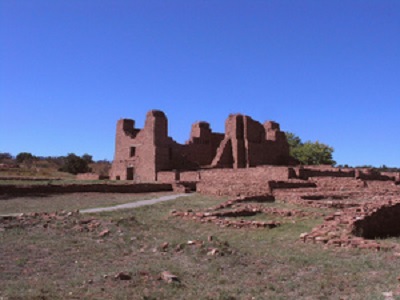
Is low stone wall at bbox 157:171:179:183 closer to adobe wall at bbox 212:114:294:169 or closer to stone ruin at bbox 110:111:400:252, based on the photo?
stone ruin at bbox 110:111:400:252

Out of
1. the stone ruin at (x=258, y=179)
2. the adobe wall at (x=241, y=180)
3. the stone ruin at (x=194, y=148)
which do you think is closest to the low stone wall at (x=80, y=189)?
the stone ruin at (x=258, y=179)

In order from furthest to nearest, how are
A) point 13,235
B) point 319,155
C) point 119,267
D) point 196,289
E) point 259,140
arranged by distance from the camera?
1. point 319,155
2. point 259,140
3. point 13,235
4. point 119,267
5. point 196,289

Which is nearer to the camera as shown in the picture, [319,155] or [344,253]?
[344,253]

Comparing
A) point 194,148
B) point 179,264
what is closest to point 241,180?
point 194,148

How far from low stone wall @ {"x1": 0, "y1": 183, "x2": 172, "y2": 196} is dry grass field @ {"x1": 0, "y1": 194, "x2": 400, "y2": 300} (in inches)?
433

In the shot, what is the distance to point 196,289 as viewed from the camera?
6059mm

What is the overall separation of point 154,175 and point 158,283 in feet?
86.0

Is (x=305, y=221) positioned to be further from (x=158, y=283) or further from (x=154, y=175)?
(x=154, y=175)

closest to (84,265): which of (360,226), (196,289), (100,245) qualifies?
(100,245)

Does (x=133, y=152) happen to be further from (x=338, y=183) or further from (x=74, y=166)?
(x=338, y=183)

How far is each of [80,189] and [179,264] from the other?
57.1 ft

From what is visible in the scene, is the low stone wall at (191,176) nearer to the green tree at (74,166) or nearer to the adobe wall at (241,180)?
the adobe wall at (241,180)

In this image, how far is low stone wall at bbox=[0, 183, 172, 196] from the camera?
→ 22.2 metres

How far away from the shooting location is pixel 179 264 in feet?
24.9
